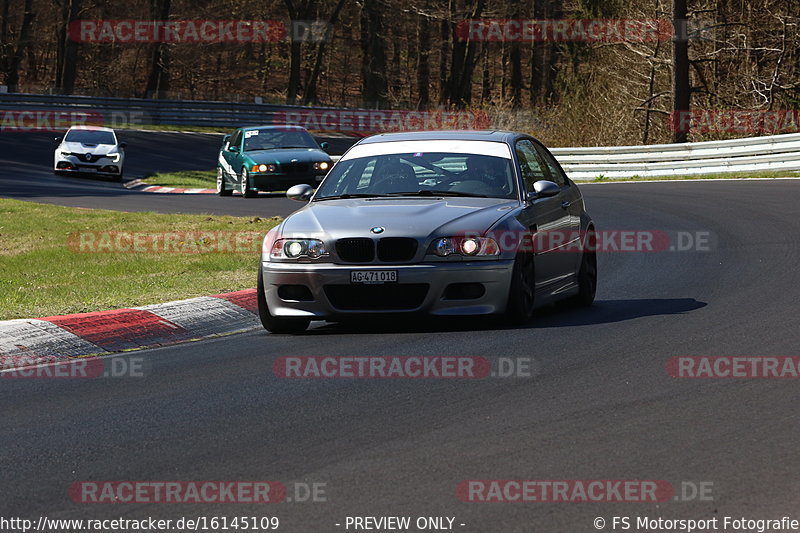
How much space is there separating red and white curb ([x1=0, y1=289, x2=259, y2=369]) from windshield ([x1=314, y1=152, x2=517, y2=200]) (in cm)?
124

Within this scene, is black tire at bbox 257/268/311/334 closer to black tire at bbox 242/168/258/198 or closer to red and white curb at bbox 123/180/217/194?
black tire at bbox 242/168/258/198

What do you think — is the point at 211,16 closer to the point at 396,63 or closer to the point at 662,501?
the point at 396,63

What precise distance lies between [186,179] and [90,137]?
9.13 feet

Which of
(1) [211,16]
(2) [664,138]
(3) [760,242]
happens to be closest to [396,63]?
(1) [211,16]

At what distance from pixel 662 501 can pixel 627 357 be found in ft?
11.6

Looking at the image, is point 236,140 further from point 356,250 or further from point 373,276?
point 373,276

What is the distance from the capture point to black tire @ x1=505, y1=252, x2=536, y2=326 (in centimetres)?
998

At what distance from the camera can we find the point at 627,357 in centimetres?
875

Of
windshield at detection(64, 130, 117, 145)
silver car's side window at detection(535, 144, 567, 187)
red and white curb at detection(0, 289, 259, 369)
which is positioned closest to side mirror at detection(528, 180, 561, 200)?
silver car's side window at detection(535, 144, 567, 187)

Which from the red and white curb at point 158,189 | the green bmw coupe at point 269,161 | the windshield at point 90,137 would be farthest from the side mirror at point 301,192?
the windshield at point 90,137

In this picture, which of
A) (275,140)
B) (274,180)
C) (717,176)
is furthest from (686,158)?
(274,180)

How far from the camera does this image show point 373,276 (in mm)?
9781

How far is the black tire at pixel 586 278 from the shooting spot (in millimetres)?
11586

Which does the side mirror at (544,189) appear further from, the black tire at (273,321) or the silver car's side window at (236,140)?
the silver car's side window at (236,140)
